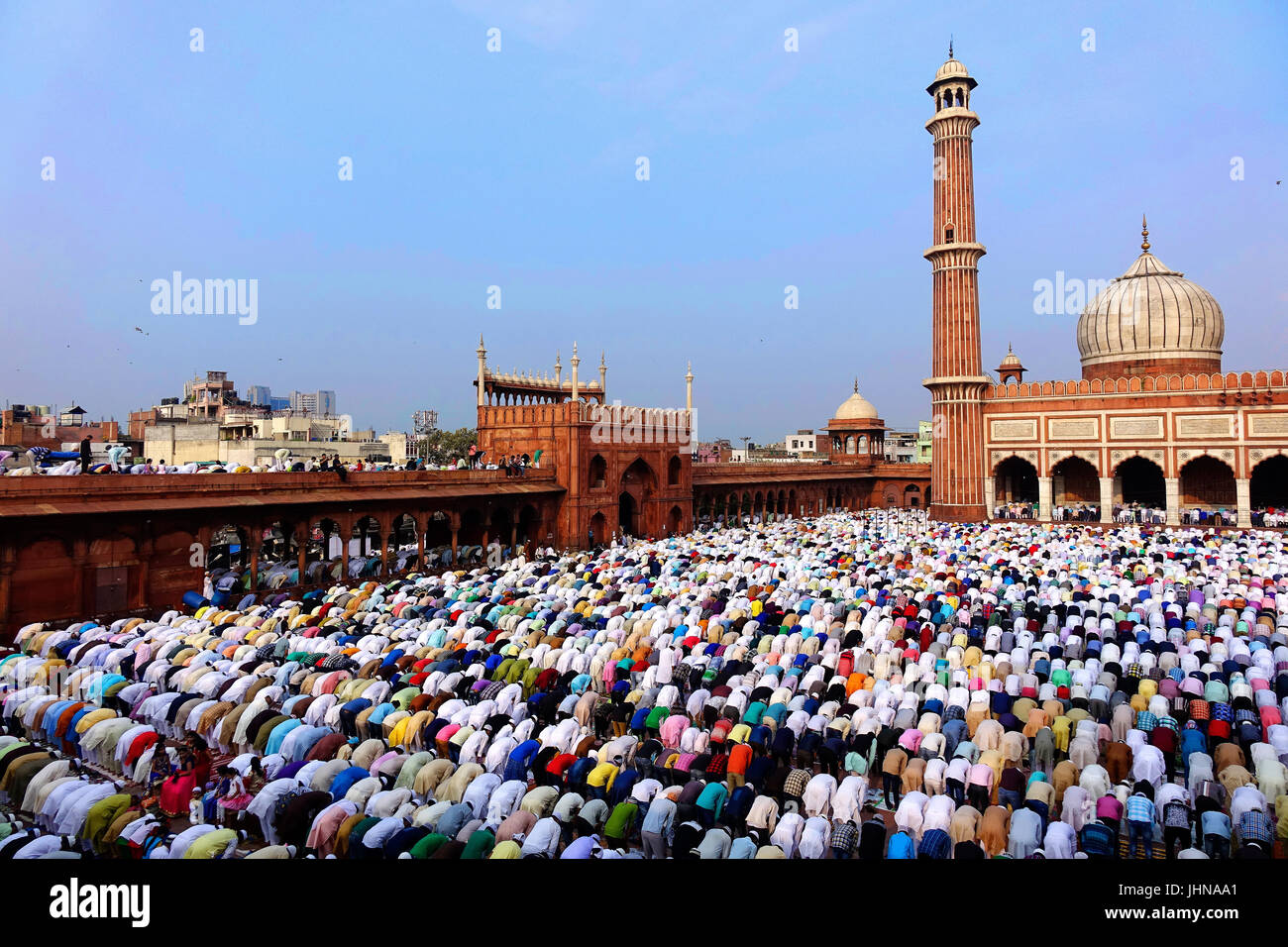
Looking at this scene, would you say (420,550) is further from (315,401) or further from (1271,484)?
(315,401)

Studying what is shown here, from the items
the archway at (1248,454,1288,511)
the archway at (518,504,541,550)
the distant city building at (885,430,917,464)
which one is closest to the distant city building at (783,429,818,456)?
the distant city building at (885,430,917,464)

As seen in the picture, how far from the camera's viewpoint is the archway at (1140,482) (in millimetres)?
44812

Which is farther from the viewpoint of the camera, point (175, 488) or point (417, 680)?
point (175, 488)

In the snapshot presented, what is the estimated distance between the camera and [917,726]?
11516 millimetres

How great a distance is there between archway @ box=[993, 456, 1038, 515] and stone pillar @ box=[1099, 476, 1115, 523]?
412 cm

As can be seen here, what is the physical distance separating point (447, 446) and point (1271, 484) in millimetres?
54135

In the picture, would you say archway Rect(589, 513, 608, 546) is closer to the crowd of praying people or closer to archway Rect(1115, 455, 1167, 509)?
the crowd of praying people

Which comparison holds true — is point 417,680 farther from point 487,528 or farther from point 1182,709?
point 487,528

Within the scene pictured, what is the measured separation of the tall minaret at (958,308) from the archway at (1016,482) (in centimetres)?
244

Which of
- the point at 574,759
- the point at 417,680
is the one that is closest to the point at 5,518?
the point at 417,680

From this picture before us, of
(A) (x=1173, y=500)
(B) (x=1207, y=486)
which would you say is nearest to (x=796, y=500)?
(A) (x=1173, y=500)

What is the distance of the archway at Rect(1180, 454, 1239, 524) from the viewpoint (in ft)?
133

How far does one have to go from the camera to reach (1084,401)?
1639 inches
